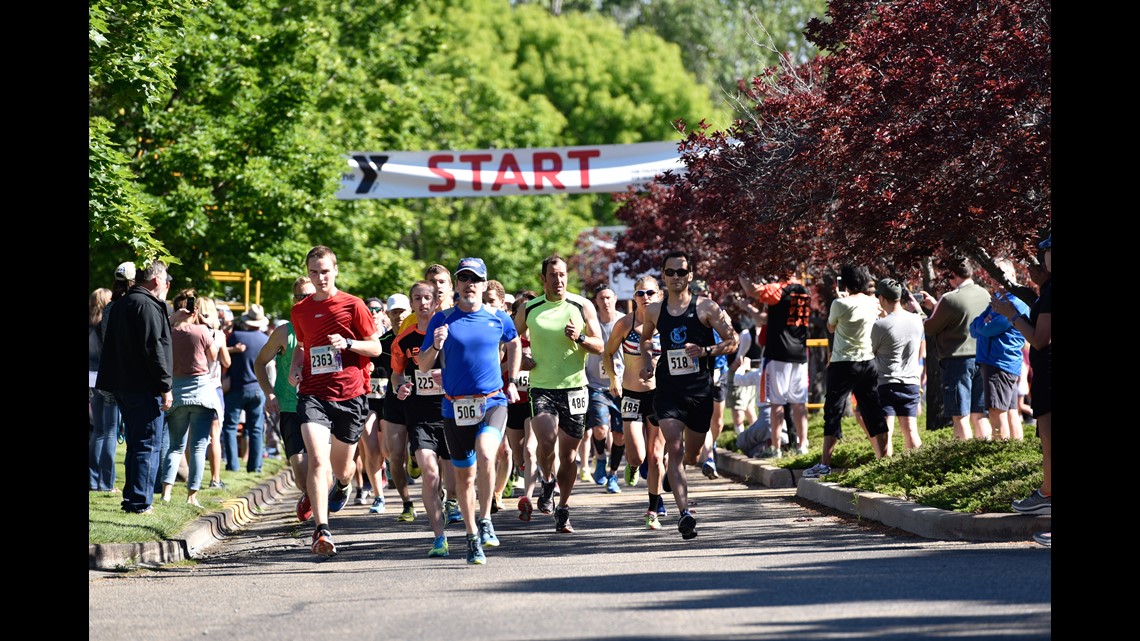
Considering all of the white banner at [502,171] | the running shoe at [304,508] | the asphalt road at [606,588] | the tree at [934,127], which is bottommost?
the asphalt road at [606,588]

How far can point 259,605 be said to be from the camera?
8.73m

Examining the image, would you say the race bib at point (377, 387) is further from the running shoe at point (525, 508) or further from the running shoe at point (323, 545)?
the running shoe at point (323, 545)

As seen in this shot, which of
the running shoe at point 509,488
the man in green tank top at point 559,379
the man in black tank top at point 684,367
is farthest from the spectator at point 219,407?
the man in black tank top at point 684,367

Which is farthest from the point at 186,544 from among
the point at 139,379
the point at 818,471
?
the point at 818,471

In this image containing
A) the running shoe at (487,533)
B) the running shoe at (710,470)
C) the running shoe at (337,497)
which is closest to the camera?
the running shoe at (487,533)

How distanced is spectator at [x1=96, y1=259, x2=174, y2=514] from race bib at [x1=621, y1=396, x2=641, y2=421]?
3677 mm

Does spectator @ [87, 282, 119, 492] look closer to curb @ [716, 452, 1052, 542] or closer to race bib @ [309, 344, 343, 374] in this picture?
race bib @ [309, 344, 343, 374]

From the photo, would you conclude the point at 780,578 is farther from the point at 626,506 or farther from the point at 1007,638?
the point at 626,506

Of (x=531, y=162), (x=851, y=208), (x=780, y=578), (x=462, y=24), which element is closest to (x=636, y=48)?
(x=462, y=24)

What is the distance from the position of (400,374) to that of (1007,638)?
20.8 ft

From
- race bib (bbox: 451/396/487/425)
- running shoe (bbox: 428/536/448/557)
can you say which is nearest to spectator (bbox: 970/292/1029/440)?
race bib (bbox: 451/396/487/425)

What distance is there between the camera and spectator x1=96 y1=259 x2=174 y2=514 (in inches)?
510

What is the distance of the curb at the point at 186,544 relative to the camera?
426 inches

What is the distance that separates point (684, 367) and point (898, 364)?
12.6 ft
